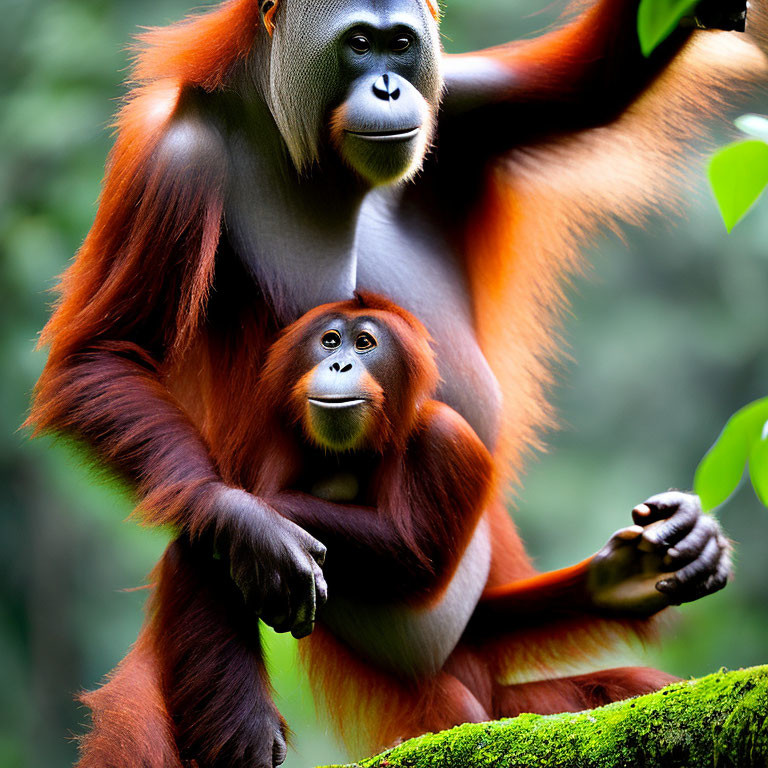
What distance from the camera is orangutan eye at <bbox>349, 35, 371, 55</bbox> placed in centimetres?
213

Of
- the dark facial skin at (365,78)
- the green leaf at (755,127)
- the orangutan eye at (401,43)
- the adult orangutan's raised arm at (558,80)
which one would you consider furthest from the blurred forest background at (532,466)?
the green leaf at (755,127)

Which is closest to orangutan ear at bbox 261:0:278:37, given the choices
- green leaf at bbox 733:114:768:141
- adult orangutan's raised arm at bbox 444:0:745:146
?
adult orangutan's raised arm at bbox 444:0:745:146

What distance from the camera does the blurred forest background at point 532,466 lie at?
4.99 metres

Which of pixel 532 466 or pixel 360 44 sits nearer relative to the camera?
pixel 360 44

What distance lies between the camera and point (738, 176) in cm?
75

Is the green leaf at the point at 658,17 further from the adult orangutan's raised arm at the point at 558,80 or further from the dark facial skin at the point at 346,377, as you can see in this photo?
the adult orangutan's raised arm at the point at 558,80

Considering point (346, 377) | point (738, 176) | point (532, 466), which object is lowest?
point (532, 466)

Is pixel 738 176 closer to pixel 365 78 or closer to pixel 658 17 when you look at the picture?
pixel 658 17


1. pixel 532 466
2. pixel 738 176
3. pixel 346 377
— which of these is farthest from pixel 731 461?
pixel 532 466

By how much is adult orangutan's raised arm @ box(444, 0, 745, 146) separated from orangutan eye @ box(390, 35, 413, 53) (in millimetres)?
421

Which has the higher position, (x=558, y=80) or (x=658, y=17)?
(x=658, y=17)

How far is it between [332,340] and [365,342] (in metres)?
0.07

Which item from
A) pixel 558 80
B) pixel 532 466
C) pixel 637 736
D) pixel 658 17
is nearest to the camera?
pixel 658 17

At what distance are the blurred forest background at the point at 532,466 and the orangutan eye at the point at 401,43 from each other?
9.54 ft
